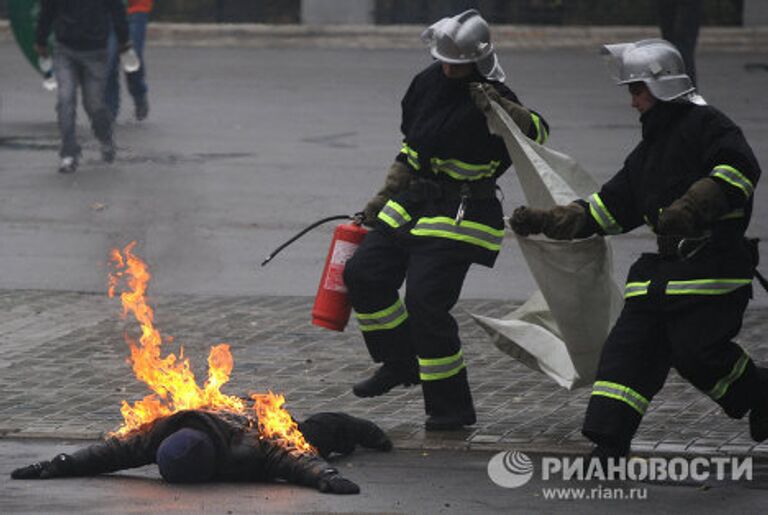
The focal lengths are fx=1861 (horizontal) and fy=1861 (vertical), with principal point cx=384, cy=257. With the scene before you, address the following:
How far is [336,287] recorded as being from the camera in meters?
8.27

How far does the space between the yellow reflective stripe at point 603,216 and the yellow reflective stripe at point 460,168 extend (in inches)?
30.0

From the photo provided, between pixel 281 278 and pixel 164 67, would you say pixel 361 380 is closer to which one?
pixel 281 278

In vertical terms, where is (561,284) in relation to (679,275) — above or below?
below

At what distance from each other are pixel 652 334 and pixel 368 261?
150 cm

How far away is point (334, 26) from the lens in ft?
87.2

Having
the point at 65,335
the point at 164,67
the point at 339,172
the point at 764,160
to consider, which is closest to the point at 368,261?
the point at 65,335

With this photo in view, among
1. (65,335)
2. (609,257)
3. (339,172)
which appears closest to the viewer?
(609,257)

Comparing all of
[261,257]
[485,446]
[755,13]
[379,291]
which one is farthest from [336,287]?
[755,13]

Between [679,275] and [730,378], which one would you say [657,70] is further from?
[730,378]

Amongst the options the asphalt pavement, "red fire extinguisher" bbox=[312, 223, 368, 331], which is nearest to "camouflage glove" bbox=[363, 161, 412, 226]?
"red fire extinguisher" bbox=[312, 223, 368, 331]

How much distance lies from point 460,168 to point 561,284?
70 cm

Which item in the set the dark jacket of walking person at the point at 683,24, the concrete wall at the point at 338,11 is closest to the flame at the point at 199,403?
the dark jacket of walking person at the point at 683,24

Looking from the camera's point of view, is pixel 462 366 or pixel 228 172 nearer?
pixel 462 366

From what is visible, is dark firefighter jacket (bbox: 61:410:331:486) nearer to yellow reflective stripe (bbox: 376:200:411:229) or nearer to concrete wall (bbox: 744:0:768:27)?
yellow reflective stripe (bbox: 376:200:411:229)
